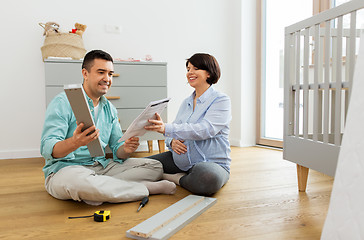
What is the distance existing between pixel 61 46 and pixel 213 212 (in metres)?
1.80

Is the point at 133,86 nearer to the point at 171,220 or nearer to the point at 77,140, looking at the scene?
the point at 77,140

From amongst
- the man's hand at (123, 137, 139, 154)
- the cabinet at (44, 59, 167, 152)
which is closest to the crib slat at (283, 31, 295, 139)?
the man's hand at (123, 137, 139, 154)

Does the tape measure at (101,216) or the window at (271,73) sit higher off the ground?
the window at (271,73)

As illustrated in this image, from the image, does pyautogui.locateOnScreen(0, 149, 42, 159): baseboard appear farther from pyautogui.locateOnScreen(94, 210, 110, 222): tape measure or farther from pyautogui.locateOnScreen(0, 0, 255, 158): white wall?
pyautogui.locateOnScreen(94, 210, 110, 222): tape measure

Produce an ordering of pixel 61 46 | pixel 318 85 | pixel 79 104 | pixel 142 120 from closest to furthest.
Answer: pixel 79 104
pixel 142 120
pixel 318 85
pixel 61 46

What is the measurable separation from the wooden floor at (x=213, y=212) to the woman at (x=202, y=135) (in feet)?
0.33

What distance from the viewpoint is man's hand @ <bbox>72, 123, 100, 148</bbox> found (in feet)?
3.87

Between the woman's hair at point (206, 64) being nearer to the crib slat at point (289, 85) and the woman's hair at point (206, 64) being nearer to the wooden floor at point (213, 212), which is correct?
the crib slat at point (289, 85)

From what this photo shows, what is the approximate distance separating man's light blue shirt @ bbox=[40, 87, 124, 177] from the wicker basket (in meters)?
0.99

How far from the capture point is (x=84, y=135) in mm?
1188

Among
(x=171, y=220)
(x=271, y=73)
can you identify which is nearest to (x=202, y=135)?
(x=171, y=220)

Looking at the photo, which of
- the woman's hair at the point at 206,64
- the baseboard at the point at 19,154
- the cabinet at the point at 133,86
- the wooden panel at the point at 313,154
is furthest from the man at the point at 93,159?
the baseboard at the point at 19,154

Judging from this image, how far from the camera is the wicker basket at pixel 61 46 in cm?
238

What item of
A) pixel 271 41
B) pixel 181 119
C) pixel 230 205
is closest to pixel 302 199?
pixel 230 205
